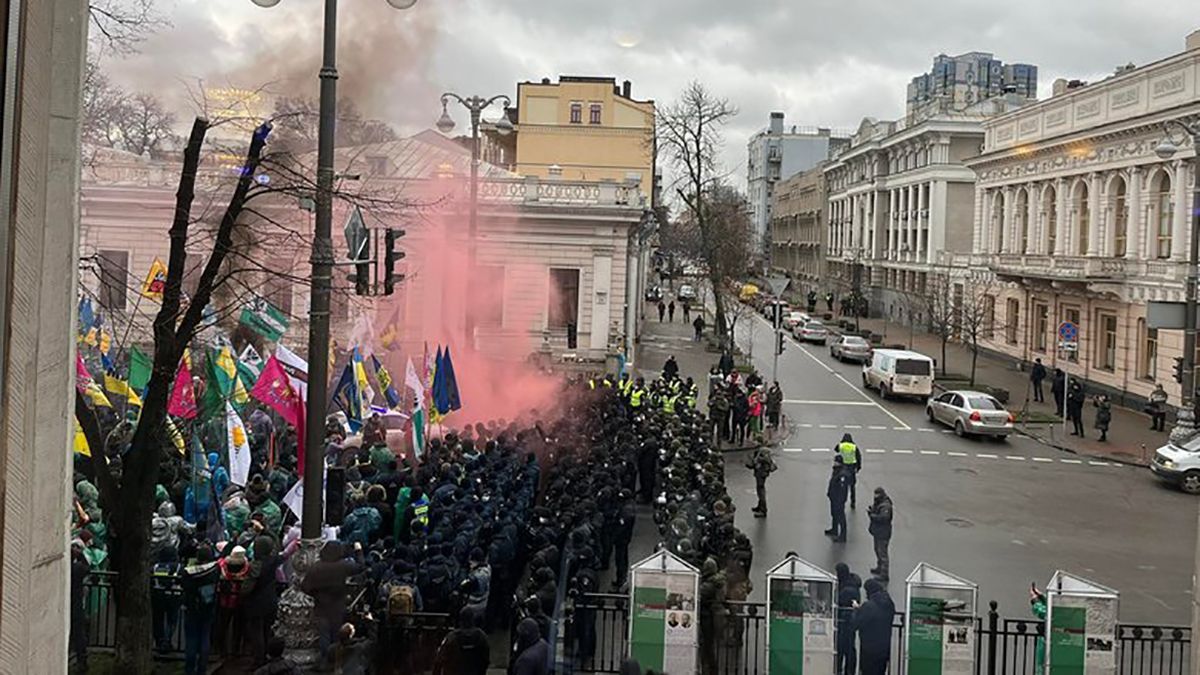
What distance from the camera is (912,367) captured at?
3266 cm

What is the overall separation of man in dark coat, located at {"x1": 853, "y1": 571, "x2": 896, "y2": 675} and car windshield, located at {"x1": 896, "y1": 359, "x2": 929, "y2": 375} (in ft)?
80.2

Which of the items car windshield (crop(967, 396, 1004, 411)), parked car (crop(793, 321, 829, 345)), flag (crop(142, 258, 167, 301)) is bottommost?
car windshield (crop(967, 396, 1004, 411))

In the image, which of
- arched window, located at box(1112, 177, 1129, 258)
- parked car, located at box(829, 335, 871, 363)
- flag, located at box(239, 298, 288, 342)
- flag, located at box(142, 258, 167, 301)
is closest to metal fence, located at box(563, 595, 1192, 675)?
flag, located at box(142, 258, 167, 301)

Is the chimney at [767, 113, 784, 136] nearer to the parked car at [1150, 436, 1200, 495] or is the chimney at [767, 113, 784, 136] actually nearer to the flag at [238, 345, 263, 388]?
the parked car at [1150, 436, 1200, 495]

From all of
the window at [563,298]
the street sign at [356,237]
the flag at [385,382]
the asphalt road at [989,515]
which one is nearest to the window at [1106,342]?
the asphalt road at [989,515]

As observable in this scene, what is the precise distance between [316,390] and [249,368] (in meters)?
6.18

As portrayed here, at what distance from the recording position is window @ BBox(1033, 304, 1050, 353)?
1629 inches

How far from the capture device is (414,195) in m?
29.7

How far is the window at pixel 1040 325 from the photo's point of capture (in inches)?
1629

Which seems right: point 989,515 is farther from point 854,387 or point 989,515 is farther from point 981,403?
point 854,387

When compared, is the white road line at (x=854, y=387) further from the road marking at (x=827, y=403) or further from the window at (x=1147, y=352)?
the window at (x=1147, y=352)

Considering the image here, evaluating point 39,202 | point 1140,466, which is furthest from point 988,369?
point 39,202

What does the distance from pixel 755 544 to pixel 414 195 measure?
1743 centimetres

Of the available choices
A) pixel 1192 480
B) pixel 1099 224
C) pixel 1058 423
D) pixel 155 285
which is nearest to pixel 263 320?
pixel 155 285
